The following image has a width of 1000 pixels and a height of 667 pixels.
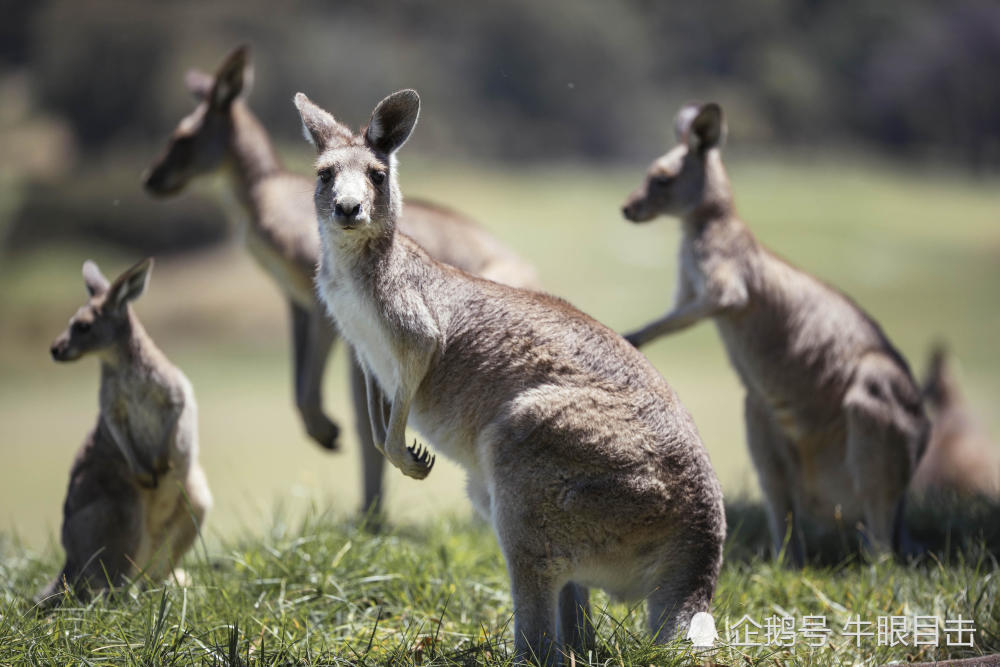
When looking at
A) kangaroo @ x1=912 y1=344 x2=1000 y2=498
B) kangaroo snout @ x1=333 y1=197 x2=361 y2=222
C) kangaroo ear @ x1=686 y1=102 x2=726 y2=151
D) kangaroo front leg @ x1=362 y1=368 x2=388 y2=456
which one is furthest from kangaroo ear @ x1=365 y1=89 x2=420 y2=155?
kangaroo @ x1=912 y1=344 x2=1000 y2=498

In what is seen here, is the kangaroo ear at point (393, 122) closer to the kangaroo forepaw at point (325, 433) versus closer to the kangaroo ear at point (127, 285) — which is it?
the kangaroo ear at point (127, 285)

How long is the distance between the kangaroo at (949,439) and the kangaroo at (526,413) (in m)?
4.64

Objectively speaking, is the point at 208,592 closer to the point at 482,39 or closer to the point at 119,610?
the point at 119,610

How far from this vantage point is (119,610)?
11.9 ft

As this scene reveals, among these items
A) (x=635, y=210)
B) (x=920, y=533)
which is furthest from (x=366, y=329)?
(x=920, y=533)

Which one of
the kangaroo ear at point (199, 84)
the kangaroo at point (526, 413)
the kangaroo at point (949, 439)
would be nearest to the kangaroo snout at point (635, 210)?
the kangaroo at point (526, 413)

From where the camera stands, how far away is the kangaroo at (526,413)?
3.08 metres

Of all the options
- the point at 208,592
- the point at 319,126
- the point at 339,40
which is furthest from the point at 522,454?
the point at 339,40

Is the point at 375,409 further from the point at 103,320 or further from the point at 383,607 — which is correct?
the point at 103,320

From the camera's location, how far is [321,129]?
10.9 feet

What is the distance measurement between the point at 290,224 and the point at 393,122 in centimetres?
236

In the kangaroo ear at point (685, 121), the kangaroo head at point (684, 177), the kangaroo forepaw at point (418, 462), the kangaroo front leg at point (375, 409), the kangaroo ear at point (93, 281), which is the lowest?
the kangaroo forepaw at point (418, 462)

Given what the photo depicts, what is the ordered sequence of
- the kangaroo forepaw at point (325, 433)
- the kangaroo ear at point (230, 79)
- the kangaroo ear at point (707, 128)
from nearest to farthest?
the kangaroo ear at point (707, 128) → the kangaroo forepaw at point (325, 433) → the kangaroo ear at point (230, 79)

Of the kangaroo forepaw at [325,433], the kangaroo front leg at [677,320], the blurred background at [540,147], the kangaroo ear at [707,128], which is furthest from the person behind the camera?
the blurred background at [540,147]
